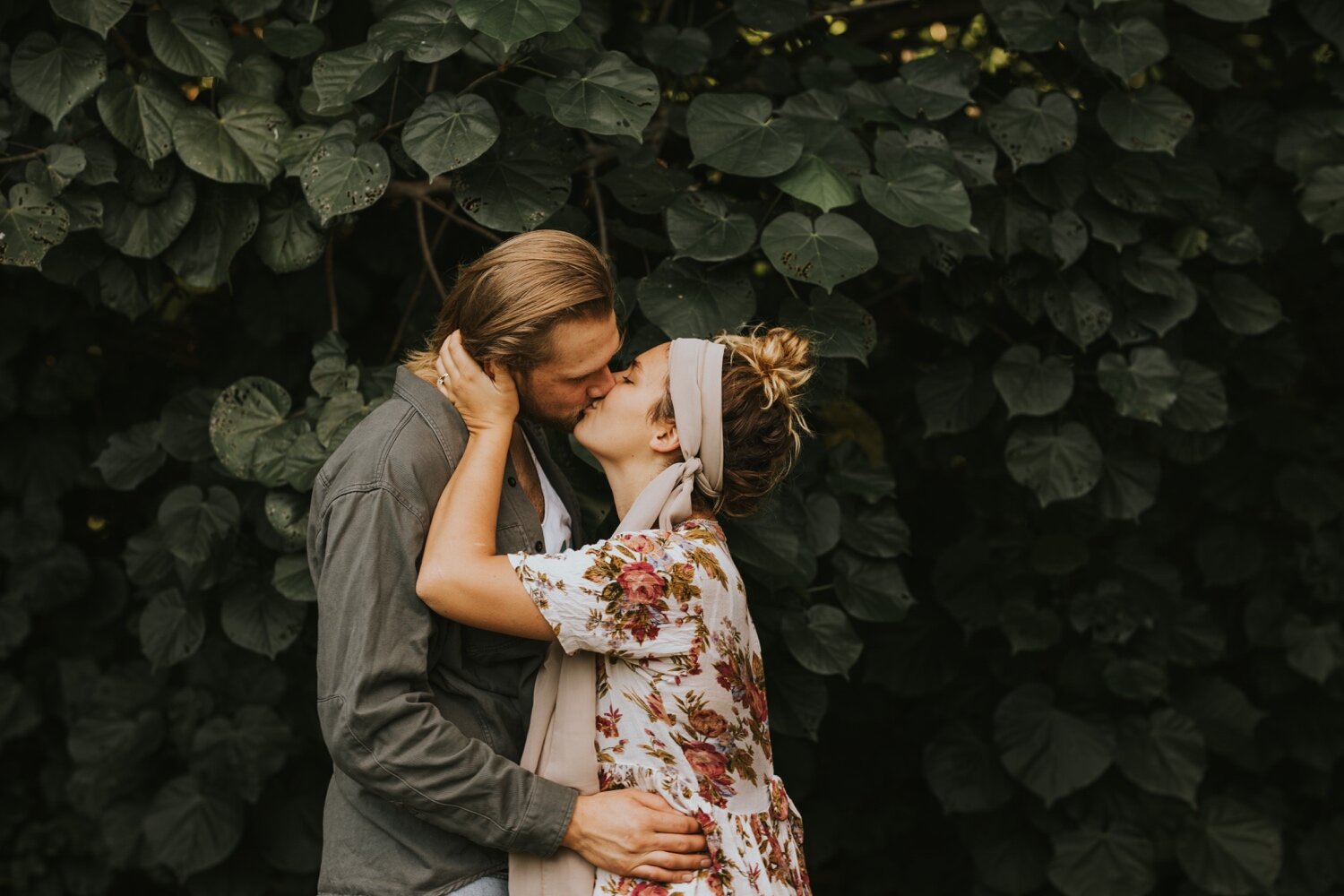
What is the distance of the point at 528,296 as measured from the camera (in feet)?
6.05

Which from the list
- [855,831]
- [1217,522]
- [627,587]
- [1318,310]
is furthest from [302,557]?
[1318,310]

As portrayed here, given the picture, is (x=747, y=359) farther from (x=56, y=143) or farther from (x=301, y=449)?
(x=56, y=143)

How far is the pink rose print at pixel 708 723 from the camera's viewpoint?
5.93 feet

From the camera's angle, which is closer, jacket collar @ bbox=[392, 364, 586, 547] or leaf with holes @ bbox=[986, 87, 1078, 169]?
jacket collar @ bbox=[392, 364, 586, 547]

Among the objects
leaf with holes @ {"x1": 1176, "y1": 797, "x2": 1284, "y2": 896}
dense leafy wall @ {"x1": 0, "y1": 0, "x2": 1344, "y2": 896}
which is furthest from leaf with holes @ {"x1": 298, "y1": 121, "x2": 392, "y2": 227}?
leaf with holes @ {"x1": 1176, "y1": 797, "x2": 1284, "y2": 896}

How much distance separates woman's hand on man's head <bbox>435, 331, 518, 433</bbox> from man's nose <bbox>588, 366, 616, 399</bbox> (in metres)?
0.12

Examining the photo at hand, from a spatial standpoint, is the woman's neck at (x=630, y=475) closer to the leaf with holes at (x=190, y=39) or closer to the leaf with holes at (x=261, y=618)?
the leaf with holes at (x=261, y=618)

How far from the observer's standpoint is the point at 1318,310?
385 cm

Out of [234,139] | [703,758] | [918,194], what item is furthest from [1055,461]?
[234,139]

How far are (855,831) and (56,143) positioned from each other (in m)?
2.56

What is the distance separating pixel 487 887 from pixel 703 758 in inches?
13.7

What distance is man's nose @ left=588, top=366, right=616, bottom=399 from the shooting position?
1956 mm

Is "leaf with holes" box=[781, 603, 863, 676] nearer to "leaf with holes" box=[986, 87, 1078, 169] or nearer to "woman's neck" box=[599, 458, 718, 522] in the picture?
"woman's neck" box=[599, 458, 718, 522]

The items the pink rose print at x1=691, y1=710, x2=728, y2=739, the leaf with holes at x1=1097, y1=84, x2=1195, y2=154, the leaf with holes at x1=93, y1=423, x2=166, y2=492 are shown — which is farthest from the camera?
the leaf with holes at x1=93, y1=423, x2=166, y2=492
